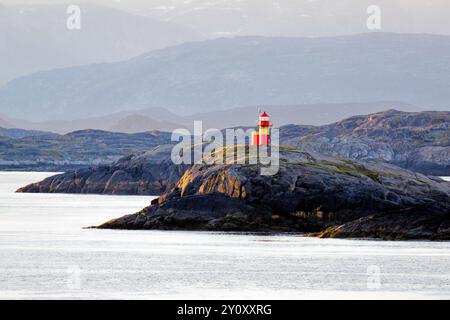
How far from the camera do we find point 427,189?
8469 cm

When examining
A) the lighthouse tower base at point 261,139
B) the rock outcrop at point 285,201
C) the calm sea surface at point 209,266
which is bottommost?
the calm sea surface at point 209,266

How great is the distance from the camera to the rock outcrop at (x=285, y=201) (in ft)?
257

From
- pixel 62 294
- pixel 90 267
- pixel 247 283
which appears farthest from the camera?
pixel 90 267

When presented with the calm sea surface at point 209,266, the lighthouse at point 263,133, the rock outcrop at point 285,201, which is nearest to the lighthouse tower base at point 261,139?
the lighthouse at point 263,133

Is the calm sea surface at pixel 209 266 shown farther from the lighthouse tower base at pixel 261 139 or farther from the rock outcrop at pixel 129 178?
the rock outcrop at pixel 129 178

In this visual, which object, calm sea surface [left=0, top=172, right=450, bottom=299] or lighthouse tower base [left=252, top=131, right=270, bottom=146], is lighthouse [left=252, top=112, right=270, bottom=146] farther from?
calm sea surface [left=0, top=172, right=450, bottom=299]

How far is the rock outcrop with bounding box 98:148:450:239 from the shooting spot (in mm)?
78312

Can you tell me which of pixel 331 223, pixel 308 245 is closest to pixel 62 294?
pixel 308 245

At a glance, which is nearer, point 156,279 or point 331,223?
point 156,279

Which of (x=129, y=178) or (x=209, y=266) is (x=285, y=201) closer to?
(x=209, y=266)

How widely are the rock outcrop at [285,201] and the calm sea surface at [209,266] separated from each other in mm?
1763
